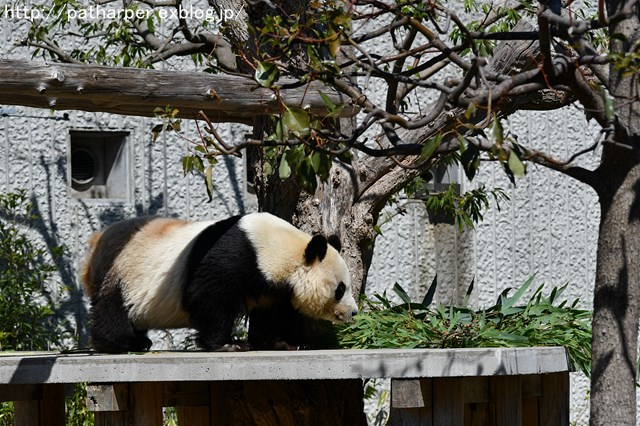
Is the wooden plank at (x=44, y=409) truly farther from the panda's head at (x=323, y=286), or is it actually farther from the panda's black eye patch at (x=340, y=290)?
the panda's black eye patch at (x=340, y=290)

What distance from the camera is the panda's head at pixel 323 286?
198 inches

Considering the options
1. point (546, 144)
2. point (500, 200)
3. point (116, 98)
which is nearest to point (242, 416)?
point (116, 98)

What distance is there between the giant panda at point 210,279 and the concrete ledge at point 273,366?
539mm

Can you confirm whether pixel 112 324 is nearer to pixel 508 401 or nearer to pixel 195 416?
pixel 195 416

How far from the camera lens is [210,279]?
487cm

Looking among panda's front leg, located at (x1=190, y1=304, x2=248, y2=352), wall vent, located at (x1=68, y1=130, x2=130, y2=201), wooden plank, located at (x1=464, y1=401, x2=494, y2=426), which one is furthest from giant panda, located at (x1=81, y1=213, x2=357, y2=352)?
wall vent, located at (x1=68, y1=130, x2=130, y2=201)

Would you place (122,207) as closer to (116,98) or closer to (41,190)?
(41,190)

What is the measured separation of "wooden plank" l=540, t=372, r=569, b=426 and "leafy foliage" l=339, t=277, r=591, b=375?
225 mm

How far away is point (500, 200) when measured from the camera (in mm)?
9258

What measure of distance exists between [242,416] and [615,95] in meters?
2.50

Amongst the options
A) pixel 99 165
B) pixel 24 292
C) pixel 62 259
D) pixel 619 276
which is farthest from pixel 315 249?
pixel 99 165

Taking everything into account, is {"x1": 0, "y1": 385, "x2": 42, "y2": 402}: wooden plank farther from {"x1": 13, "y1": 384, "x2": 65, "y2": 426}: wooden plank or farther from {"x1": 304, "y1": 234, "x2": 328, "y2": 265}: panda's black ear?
{"x1": 304, "y1": 234, "x2": 328, "y2": 265}: panda's black ear

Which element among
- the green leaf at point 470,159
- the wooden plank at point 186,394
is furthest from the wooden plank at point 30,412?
the green leaf at point 470,159

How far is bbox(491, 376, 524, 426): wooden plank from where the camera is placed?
494cm
